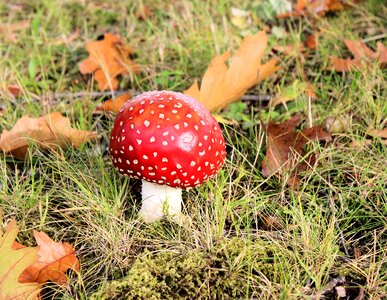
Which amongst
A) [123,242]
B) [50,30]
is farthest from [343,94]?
[50,30]

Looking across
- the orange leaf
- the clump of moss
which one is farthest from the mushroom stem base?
the orange leaf

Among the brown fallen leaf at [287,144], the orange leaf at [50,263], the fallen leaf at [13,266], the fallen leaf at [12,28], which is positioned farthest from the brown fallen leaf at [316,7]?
the fallen leaf at [13,266]

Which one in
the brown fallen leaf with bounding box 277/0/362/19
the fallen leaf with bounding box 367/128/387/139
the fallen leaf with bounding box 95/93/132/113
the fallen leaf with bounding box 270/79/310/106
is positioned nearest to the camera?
the fallen leaf with bounding box 367/128/387/139

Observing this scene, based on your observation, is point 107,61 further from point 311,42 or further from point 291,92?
point 311,42

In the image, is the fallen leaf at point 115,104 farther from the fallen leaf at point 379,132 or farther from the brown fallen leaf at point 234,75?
the fallen leaf at point 379,132

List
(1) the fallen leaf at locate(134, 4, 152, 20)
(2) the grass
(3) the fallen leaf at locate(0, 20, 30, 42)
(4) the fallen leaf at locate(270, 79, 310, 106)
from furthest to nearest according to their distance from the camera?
(1) the fallen leaf at locate(134, 4, 152, 20) → (3) the fallen leaf at locate(0, 20, 30, 42) → (4) the fallen leaf at locate(270, 79, 310, 106) → (2) the grass

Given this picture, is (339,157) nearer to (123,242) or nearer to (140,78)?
(123,242)

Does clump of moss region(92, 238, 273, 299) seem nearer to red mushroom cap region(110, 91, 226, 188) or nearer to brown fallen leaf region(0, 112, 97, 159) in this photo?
red mushroom cap region(110, 91, 226, 188)
